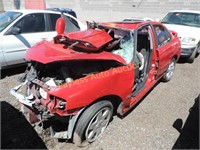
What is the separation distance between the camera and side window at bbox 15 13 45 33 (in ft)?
16.1

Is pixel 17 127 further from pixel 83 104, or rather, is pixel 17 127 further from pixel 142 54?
pixel 142 54

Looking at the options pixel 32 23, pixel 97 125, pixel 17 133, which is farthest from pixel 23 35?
pixel 97 125

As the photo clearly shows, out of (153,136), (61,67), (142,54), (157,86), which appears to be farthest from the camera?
(157,86)

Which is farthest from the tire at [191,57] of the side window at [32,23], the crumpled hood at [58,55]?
the side window at [32,23]

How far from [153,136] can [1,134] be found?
2.40 metres

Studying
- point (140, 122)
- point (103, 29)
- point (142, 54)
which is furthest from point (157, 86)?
point (103, 29)

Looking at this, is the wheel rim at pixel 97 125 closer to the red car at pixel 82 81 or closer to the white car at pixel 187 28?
the red car at pixel 82 81

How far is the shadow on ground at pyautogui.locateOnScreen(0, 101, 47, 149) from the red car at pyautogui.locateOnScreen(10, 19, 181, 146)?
27cm

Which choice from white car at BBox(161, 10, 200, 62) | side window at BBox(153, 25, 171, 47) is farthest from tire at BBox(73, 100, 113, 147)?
white car at BBox(161, 10, 200, 62)

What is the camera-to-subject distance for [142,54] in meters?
3.93

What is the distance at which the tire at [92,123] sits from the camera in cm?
254

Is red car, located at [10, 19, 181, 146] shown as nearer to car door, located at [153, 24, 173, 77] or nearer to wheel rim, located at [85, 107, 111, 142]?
wheel rim, located at [85, 107, 111, 142]

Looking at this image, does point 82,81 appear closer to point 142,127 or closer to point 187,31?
point 142,127

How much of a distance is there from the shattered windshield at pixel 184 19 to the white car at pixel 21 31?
406 centimetres
